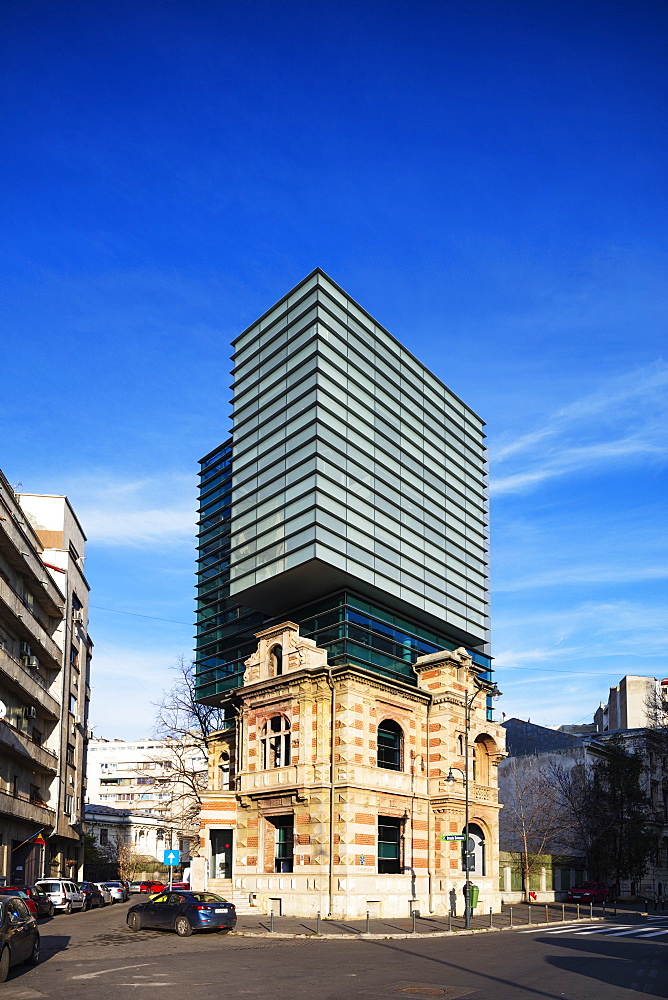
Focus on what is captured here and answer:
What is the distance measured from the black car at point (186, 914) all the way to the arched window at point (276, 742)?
13602mm

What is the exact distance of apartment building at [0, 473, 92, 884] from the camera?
4612 centimetres

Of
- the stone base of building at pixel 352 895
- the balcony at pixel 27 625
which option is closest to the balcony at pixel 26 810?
the balcony at pixel 27 625

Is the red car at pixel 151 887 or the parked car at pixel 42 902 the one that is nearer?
the parked car at pixel 42 902

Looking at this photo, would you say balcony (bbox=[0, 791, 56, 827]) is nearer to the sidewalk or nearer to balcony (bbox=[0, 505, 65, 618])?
balcony (bbox=[0, 505, 65, 618])

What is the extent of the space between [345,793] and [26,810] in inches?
729

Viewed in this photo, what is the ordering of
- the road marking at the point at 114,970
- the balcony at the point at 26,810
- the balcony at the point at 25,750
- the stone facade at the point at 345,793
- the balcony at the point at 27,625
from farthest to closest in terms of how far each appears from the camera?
the balcony at the point at 27,625
the balcony at the point at 26,810
the balcony at the point at 25,750
the stone facade at the point at 345,793
the road marking at the point at 114,970

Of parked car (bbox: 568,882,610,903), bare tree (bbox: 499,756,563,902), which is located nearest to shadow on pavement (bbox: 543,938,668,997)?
parked car (bbox: 568,882,610,903)

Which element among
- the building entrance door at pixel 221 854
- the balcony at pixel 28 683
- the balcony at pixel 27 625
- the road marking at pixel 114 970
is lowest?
the building entrance door at pixel 221 854

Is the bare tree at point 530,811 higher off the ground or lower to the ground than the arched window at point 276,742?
lower

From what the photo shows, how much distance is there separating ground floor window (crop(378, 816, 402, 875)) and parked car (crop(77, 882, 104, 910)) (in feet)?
57.4

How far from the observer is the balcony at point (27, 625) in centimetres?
4447

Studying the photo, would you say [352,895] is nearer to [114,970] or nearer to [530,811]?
[114,970]

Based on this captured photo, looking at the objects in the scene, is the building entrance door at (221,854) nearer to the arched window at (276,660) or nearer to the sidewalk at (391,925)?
the sidewalk at (391,925)

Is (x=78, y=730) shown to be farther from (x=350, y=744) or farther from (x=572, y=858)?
(x=572, y=858)
